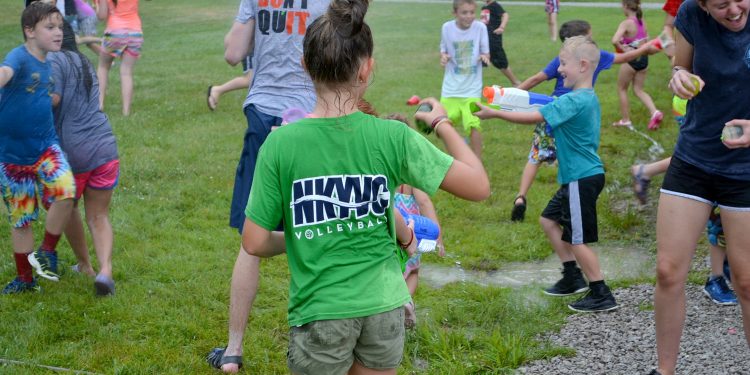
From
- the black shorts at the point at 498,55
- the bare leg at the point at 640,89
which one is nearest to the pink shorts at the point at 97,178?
the bare leg at the point at 640,89

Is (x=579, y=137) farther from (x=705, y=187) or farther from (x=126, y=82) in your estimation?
(x=126, y=82)

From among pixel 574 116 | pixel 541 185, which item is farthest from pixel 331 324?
pixel 541 185

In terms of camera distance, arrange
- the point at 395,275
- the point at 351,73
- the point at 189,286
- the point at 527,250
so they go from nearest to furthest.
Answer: the point at 351,73, the point at 395,275, the point at 189,286, the point at 527,250

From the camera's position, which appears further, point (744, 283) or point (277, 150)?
point (744, 283)

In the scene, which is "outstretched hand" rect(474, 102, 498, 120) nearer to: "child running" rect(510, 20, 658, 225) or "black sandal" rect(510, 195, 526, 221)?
"child running" rect(510, 20, 658, 225)

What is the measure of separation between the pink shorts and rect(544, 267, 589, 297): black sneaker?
2900 mm

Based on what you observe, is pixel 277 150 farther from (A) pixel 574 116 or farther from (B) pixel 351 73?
(A) pixel 574 116

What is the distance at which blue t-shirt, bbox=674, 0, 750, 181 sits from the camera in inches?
139

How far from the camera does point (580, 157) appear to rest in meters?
5.19

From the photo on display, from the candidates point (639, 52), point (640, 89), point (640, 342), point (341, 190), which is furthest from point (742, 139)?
point (640, 89)

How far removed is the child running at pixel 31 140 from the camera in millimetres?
5062

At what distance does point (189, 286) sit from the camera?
18.1 ft

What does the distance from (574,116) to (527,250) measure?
63.7 inches

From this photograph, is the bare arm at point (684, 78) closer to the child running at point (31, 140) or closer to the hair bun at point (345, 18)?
the hair bun at point (345, 18)
